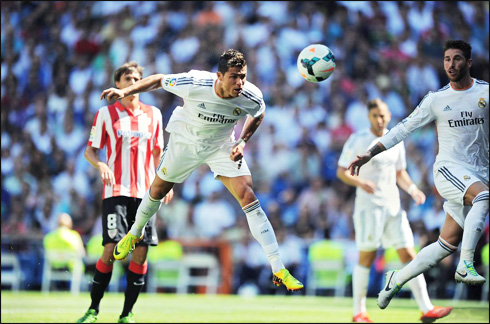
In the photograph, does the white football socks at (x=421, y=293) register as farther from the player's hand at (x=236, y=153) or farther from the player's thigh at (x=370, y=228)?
the player's hand at (x=236, y=153)

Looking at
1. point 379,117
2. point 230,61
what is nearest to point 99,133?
point 230,61

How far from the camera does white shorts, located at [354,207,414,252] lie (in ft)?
32.1

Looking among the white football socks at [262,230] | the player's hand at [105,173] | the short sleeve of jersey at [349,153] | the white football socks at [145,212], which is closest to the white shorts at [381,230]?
the short sleeve of jersey at [349,153]

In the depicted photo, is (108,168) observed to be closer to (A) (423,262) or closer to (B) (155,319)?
(B) (155,319)

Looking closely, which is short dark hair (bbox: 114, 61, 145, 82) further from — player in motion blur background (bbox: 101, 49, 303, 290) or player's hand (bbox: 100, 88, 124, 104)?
player's hand (bbox: 100, 88, 124, 104)

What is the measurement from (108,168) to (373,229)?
3.69 metres

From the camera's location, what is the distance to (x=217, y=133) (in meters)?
7.46

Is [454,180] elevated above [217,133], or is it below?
below

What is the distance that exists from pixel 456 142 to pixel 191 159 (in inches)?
104

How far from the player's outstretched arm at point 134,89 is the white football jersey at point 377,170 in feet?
11.7

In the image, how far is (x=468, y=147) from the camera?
727cm

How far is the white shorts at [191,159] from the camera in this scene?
741 centimetres

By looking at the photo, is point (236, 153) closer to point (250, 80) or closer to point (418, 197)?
point (418, 197)

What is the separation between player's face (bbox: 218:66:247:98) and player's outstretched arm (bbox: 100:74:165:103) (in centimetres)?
66
